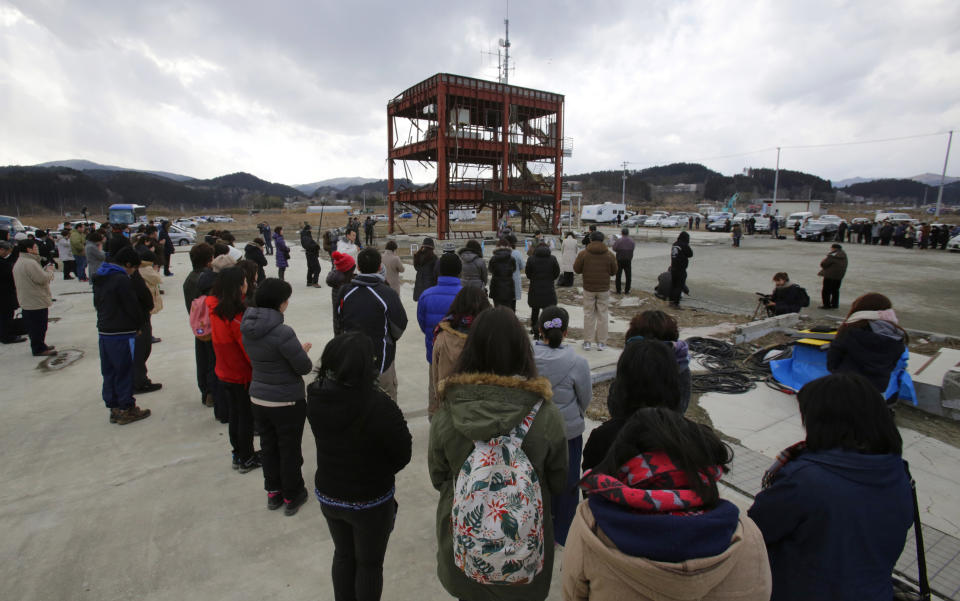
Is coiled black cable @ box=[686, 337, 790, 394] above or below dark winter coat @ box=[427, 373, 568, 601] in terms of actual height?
below

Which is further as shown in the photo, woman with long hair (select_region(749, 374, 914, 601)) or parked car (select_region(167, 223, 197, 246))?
parked car (select_region(167, 223, 197, 246))

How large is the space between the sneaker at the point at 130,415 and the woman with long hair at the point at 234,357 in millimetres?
1762

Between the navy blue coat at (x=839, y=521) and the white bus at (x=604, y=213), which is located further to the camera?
the white bus at (x=604, y=213)

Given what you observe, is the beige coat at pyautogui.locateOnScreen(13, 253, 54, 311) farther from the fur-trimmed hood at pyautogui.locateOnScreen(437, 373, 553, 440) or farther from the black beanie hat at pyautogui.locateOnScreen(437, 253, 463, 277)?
the fur-trimmed hood at pyautogui.locateOnScreen(437, 373, 553, 440)

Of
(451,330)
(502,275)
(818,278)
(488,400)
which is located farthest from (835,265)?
(488,400)

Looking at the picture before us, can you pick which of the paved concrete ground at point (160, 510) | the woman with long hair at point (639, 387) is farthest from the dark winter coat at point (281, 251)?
the woman with long hair at point (639, 387)

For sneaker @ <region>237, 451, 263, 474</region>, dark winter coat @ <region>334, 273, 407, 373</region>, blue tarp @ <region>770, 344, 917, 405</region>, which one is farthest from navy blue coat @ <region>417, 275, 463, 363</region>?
blue tarp @ <region>770, 344, 917, 405</region>

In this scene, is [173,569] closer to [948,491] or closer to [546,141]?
[948,491]

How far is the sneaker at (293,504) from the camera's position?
11.4 feet

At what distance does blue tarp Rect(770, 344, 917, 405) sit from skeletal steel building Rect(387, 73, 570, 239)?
2215cm

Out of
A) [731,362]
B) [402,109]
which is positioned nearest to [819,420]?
[731,362]

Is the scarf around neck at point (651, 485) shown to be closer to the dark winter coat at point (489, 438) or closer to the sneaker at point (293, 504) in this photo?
the dark winter coat at point (489, 438)

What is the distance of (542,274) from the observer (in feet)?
23.5

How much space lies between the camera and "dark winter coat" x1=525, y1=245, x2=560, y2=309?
7.12 meters
